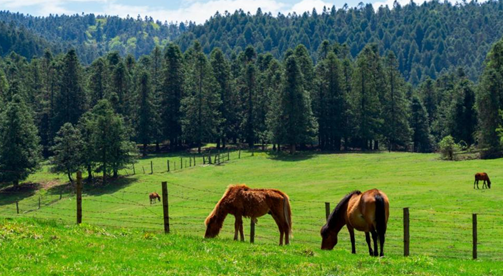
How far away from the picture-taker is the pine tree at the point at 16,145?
6744cm

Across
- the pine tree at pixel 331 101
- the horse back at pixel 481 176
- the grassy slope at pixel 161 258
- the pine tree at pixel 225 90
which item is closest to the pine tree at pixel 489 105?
the pine tree at pixel 331 101

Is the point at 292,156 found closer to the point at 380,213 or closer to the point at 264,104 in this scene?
the point at 264,104

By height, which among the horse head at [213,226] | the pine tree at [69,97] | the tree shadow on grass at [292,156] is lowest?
the tree shadow on grass at [292,156]

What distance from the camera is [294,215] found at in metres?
35.9

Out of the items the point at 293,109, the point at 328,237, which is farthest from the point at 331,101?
the point at 328,237

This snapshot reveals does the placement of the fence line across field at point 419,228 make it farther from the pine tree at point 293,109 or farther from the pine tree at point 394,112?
the pine tree at point 394,112

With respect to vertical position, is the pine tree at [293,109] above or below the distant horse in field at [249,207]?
above

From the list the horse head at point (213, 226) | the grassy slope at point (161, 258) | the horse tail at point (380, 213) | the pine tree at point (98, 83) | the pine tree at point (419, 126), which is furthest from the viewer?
the pine tree at point (419, 126)

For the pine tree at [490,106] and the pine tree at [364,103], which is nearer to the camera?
the pine tree at [490,106]

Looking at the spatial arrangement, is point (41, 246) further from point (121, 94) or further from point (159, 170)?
point (121, 94)

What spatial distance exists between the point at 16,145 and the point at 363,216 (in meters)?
60.5

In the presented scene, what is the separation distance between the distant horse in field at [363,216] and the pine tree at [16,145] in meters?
56.2

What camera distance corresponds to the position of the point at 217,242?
55.8ft

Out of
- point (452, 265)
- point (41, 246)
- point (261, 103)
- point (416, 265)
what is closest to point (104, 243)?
point (41, 246)
